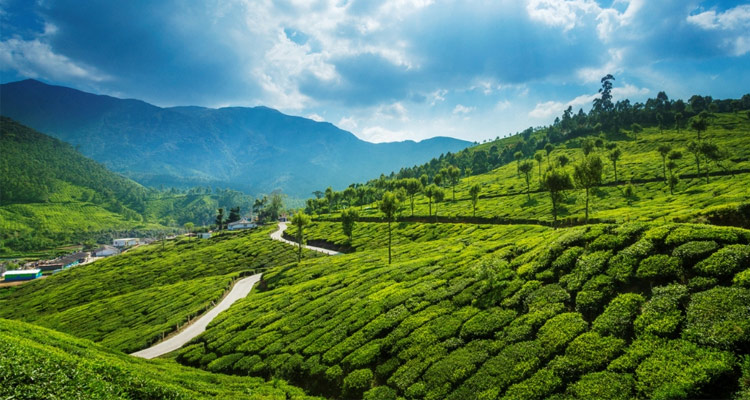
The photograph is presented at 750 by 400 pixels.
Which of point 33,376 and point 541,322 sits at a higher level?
point 33,376

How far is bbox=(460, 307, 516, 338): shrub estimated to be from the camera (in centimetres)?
1656

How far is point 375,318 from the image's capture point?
878 inches

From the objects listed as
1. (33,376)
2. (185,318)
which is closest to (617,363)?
(33,376)

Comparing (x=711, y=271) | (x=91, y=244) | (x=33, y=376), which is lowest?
(x=91, y=244)

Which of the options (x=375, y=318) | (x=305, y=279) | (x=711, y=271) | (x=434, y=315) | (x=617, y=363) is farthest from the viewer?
(x=305, y=279)

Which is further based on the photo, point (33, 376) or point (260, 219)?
point (260, 219)

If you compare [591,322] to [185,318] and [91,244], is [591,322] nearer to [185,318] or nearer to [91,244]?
[185,318]

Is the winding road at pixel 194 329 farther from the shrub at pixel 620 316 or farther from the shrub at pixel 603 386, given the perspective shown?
the shrub at pixel 620 316

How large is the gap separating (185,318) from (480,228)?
50354mm

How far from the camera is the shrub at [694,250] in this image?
46.8 feet

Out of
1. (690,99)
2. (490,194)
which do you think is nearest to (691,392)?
(490,194)

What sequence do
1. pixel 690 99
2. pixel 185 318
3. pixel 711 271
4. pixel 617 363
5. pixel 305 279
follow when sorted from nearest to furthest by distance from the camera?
pixel 617 363, pixel 711 271, pixel 185 318, pixel 305 279, pixel 690 99

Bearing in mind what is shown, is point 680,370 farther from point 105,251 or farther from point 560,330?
point 105,251

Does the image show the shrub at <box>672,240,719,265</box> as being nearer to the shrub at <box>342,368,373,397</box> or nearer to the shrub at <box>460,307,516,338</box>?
the shrub at <box>460,307,516,338</box>
